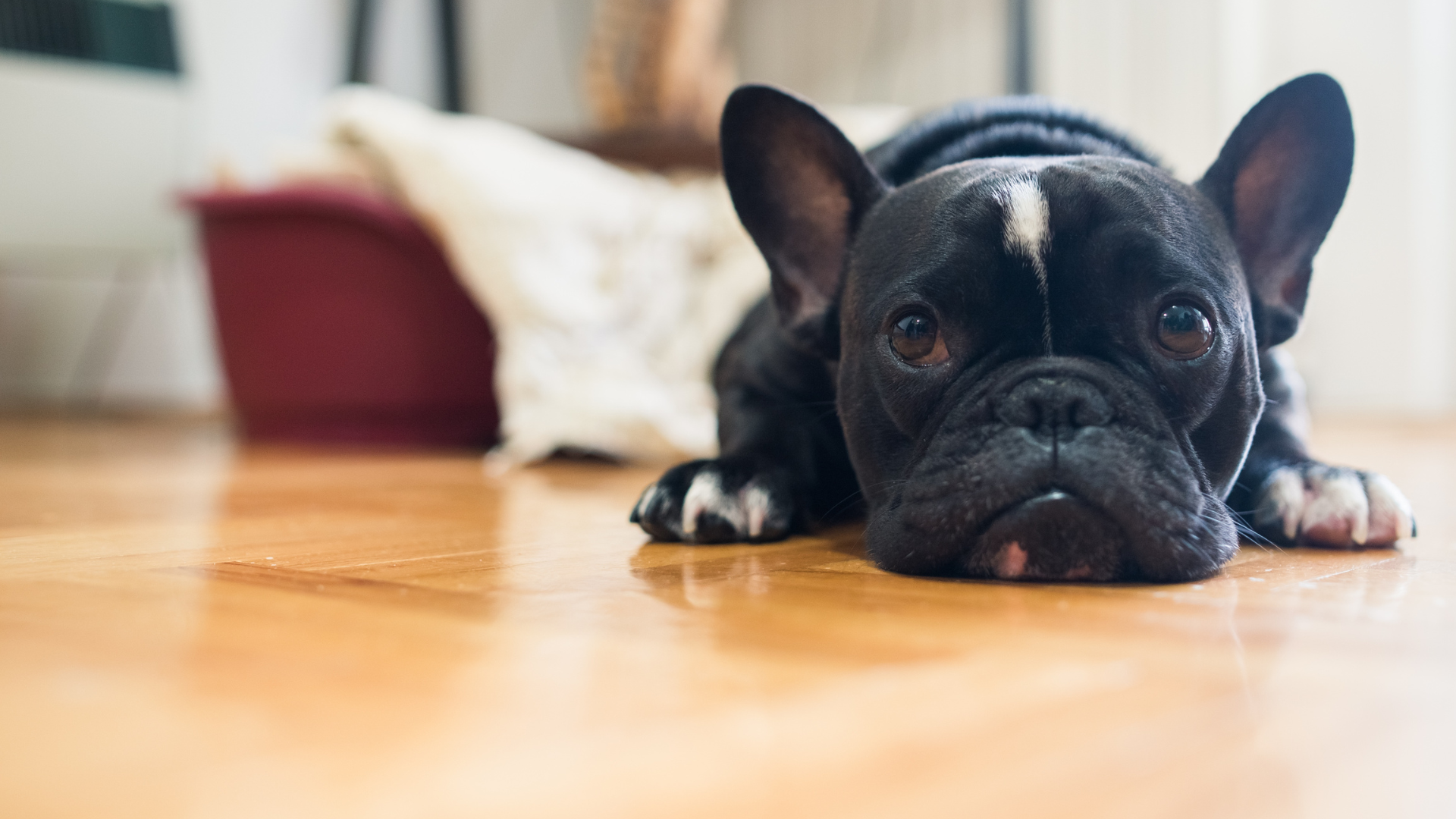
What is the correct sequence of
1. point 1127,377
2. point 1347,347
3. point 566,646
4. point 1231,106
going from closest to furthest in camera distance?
point 566,646, point 1127,377, point 1231,106, point 1347,347

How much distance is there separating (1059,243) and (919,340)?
0.60 ft

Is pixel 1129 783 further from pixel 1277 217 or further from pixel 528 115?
pixel 528 115

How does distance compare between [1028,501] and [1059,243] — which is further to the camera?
[1059,243]

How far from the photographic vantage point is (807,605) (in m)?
1.03

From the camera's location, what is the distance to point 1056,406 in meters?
1.13

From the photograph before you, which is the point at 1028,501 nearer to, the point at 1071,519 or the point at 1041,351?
the point at 1071,519

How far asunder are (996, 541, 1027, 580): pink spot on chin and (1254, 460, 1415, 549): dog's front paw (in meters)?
0.45

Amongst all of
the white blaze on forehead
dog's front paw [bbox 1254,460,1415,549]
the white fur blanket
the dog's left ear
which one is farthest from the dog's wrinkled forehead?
the white fur blanket

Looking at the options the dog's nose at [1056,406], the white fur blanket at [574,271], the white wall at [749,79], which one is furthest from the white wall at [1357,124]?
the dog's nose at [1056,406]

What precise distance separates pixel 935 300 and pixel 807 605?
413 millimetres

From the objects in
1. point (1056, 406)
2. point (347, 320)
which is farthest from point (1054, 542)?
point (347, 320)

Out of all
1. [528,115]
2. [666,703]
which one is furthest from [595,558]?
[528,115]

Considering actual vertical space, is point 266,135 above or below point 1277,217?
above

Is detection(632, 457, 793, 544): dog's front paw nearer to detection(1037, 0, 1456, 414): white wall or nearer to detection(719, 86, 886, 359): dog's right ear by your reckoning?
detection(719, 86, 886, 359): dog's right ear
